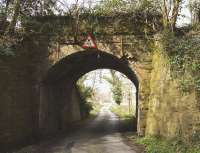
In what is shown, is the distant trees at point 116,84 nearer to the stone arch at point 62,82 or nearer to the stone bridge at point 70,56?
the stone arch at point 62,82

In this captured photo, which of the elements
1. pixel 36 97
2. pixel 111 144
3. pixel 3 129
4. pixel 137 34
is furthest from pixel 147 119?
pixel 3 129

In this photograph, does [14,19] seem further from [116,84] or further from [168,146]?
[116,84]

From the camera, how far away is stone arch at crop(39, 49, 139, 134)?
18.1 metres

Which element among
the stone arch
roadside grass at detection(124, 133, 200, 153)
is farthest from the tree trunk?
roadside grass at detection(124, 133, 200, 153)

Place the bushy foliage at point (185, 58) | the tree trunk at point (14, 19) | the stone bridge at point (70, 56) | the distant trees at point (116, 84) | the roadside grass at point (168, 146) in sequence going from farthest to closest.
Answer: the distant trees at point (116, 84) < the stone bridge at point (70, 56) < the tree trunk at point (14, 19) < the bushy foliage at point (185, 58) < the roadside grass at point (168, 146)

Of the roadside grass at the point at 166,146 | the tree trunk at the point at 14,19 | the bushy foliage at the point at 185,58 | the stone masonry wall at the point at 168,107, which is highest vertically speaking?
the tree trunk at the point at 14,19

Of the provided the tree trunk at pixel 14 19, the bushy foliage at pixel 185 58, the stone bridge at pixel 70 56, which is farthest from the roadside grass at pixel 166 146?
the tree trunk at pixel 14 19

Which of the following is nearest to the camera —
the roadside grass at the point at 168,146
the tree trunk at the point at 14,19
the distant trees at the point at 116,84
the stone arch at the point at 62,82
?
the roadside grass at the point at 168,146

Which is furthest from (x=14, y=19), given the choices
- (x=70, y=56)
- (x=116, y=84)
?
(x=116, y=84)

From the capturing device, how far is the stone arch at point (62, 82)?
59.3ft

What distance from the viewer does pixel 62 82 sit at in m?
23.3

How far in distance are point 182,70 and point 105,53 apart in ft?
16.4

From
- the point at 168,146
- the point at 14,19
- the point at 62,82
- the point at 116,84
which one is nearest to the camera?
the point at 168,146

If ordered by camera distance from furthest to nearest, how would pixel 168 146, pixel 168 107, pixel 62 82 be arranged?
pixel 62 82 → pixel 168 107 → pixel 168 146
